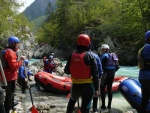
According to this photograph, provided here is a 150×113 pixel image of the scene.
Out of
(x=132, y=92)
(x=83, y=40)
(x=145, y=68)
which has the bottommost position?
(x=132, y=92)

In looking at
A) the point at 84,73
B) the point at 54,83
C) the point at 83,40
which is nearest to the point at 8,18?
the point at 54,83

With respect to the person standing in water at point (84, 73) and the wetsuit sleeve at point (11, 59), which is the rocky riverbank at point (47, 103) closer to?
the wetsuit sleeve at point (11, 59)

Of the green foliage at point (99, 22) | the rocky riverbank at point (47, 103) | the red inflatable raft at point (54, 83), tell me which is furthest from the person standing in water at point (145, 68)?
the green foliage at point (99, 22)

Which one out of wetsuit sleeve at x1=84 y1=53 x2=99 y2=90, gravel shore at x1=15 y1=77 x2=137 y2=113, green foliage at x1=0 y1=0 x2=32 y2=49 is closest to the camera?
wetsuit sleeve at x1=84 y1=53 x2=99 y2=90

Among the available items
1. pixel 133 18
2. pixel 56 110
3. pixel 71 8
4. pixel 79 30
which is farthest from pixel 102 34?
pixel 56 110

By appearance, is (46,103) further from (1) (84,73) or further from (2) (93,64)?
(2) (93,64)

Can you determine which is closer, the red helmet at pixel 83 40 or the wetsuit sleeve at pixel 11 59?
the red helmet at pixel 83 40

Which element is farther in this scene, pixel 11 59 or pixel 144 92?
pixel 11 59

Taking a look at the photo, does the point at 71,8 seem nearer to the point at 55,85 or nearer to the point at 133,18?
the point at 133,18

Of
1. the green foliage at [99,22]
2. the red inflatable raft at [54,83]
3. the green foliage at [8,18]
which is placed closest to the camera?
the red inflatable raft at [54,83]

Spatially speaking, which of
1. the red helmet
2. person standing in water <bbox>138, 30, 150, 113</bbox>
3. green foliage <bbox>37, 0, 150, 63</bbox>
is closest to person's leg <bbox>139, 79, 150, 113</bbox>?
person standing in water <bbox>138, 30, 150, 113</bbox>

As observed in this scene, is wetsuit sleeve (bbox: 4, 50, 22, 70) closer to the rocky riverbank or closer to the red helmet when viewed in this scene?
the red helmet

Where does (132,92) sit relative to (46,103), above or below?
above

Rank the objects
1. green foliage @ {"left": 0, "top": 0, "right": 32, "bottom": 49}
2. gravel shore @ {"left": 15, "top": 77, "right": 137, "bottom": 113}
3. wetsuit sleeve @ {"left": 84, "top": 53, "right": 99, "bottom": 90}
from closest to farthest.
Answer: wetsuit sleeve @ {"left": 84, "top": 53, "right": 99, "bottom": 90}
gravel shore @ {"left": 15, "top": 77, "right": 137, "bottom": 113}
green foliage @ {"left": 0, "top": 0, "right": 32, "bottom": 49}
